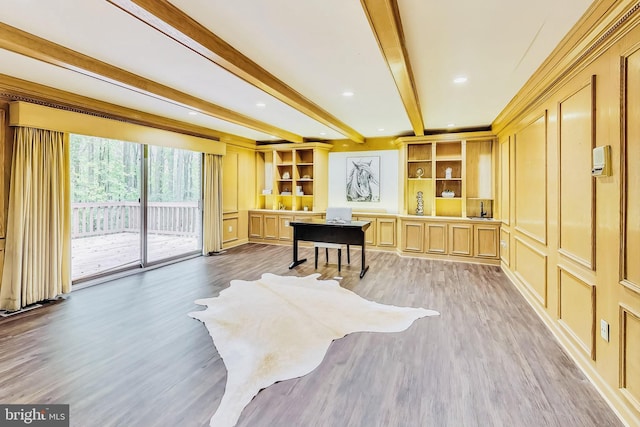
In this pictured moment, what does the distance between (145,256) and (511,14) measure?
5.61 meters

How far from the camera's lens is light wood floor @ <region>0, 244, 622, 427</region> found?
1.81 meters

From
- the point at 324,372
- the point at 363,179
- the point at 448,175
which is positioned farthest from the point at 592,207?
the point at 363,179

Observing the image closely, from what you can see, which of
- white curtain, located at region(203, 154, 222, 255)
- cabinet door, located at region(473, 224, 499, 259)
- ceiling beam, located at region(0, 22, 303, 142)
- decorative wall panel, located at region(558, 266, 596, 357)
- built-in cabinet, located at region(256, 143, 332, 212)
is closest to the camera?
decorative wall panel, located at region(558, 266, 596, 357)

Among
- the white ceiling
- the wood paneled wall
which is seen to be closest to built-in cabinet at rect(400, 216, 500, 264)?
the wood paneled wall

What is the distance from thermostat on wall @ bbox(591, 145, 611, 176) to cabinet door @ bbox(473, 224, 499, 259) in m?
3.71

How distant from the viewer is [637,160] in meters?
1.70

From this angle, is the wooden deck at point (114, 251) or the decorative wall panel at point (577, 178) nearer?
the decorative wall panel at point (577, 178)

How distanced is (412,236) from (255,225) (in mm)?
3838

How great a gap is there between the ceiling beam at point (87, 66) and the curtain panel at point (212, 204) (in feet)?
6.51

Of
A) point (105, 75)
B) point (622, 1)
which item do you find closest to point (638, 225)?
point (622, 1)

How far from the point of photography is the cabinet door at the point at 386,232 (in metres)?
6.63

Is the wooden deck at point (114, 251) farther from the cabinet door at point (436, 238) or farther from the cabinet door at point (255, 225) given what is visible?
the cabinet door at point (436, 238)

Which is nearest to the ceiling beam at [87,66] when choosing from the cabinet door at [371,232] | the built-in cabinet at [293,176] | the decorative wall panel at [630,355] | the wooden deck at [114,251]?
the wooden deck at [114,251]

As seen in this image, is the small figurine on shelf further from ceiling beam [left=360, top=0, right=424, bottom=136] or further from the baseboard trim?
ceiling beam [left=360, top=0, right=424, bottom=136]
